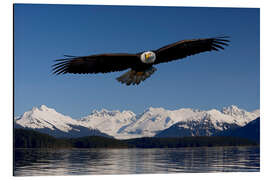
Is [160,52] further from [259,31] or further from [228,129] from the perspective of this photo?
[228,129]

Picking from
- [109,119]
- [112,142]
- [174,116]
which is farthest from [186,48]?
[109,119]

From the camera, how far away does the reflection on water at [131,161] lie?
905cm

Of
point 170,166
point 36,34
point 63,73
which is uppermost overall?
point 36,34

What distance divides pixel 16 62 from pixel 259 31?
4861mm

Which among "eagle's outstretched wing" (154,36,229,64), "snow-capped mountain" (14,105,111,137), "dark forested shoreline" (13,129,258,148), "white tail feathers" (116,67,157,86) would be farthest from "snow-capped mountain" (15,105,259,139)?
"eagle's outstretched wing" (154,36,229,64)

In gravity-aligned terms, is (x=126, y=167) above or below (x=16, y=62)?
below

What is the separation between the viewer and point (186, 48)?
8586mm

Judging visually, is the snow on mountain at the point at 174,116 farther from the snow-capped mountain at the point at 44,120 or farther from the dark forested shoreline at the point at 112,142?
the snow-capped mountain at the point at 44,120

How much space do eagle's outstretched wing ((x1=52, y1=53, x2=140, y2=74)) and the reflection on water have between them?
189 centimetres

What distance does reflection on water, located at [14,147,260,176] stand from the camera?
9.05 meters

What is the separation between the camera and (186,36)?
918 cm
